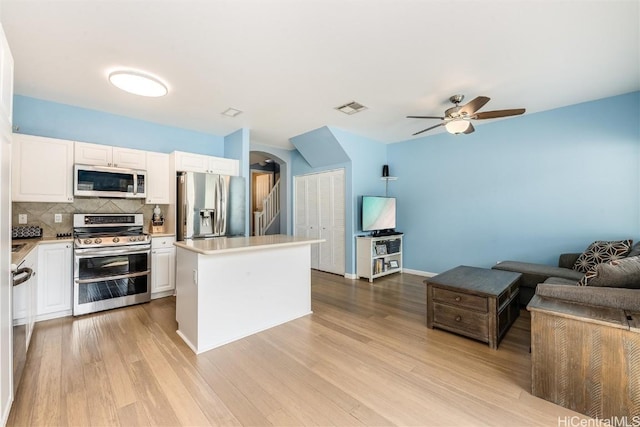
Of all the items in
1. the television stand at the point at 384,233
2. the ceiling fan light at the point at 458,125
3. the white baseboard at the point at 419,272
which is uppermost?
the ceiling fan light at the point at 458,125

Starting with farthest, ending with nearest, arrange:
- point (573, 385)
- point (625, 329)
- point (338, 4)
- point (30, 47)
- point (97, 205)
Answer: point (97, 205)
point (30, 47)
point (338, 4)
point (573, 385)
point (625, 329)

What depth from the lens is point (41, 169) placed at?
311cm

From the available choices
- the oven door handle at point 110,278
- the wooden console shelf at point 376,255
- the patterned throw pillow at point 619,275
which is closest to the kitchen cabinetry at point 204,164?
the oven door handle at point 110,278

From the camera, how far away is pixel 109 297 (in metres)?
3.28

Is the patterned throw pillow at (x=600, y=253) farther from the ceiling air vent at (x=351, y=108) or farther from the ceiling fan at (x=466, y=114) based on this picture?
the ceiling air vent at (x=351, y=108)

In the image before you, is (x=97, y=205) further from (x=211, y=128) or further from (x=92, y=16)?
(x=92, y=16)

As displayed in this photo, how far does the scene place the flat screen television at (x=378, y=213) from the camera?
192 inches

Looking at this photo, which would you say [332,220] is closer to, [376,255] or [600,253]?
[376,255]

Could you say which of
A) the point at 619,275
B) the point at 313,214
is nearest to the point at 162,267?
the point at 313,214

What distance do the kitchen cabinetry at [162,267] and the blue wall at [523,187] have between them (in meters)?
4.25

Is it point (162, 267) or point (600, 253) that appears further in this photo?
point (162, 267)

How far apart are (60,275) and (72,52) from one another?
2434mm

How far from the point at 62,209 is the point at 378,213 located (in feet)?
15.6

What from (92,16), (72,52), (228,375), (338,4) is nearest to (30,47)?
(72,52)
